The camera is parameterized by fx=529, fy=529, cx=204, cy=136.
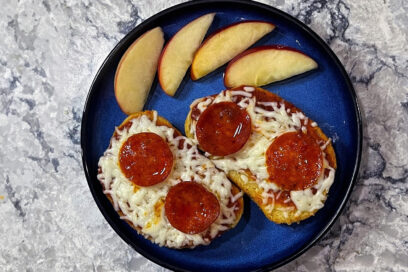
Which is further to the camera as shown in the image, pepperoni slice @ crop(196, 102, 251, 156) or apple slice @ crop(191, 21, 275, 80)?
apple slice @ crop(191, 21, 275, 80)

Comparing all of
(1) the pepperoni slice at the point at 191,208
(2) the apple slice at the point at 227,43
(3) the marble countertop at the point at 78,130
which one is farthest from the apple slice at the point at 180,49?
(1) the pepperoni slice at the point at 191,208

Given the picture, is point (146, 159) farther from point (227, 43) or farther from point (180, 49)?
point (227, 43)

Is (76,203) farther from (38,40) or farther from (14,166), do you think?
(38,40)

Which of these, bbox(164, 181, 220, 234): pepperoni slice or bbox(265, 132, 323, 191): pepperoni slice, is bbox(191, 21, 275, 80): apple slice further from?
bbox(164, 181, 220, 234): pepperoni slice

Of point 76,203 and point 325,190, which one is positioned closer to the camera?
point 325,190

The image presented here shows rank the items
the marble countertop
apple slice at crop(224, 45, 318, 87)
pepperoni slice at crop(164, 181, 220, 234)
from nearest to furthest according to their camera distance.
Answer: pepperoni slice at crop(164, 181, 220, 234) → apple slice at crop(224, 45, 318, 87) → the marble countertop

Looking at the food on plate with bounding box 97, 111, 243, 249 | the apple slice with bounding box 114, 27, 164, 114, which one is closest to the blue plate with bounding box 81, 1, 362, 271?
the apple slice with bounding box 114, 27, 164, 114

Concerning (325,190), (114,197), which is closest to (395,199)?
(325,190)
